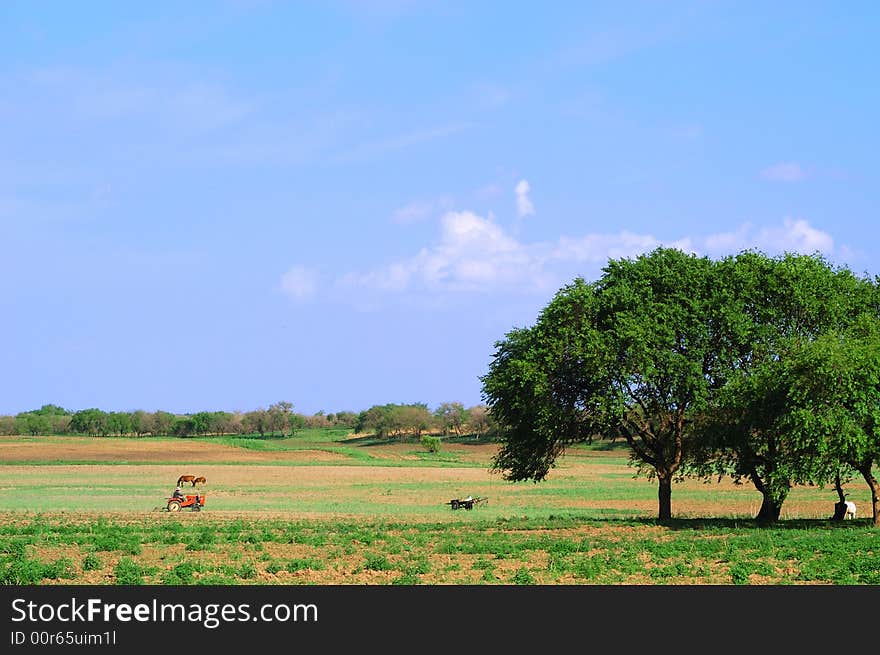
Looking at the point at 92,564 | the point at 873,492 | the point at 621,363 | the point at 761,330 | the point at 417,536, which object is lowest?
the point at 417,536

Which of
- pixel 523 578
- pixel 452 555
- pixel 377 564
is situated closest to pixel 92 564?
pixel 377 564

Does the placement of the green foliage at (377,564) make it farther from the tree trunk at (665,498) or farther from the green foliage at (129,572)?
the tree trunk at (665,498)

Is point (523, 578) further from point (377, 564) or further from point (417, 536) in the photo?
point (417, 536)

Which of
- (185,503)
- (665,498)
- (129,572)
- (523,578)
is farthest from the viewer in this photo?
(185,503)

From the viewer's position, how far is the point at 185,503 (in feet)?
185

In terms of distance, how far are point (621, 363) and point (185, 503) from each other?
1096 inches

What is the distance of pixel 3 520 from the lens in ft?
152

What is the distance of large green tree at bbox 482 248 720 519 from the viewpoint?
43688mm

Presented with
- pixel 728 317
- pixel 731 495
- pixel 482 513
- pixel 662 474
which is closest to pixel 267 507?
pixel 482 513

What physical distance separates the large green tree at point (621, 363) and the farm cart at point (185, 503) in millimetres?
19753

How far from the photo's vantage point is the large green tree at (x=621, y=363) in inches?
1720

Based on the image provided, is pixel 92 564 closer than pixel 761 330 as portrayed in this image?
Yes
